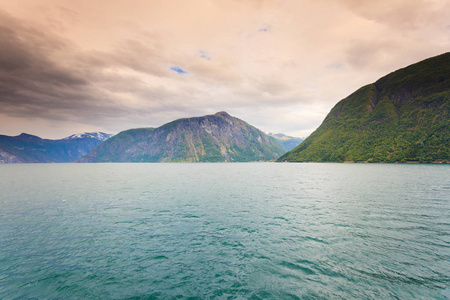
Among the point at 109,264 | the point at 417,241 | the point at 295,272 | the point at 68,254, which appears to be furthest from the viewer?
the point at 417,241

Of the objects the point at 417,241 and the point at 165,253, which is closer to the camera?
the point at 165,253

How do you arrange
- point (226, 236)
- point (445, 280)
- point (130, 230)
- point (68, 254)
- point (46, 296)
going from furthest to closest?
point (130, 230) < point (226, 236) < point (68, 254) < point (445, 280) < point (46, 296)

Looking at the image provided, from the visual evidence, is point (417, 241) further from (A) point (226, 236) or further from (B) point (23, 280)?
(B) point (23, 280)

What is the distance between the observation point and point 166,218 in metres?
30.4

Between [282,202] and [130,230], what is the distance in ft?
95.4

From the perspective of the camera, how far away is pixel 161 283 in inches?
563

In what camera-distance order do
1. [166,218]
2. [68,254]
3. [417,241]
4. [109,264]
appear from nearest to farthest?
[109,264]
[68,254]
[417,241]
[166,218]

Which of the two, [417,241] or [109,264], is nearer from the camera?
[109,264]

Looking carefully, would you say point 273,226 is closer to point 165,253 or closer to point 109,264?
point 165,253

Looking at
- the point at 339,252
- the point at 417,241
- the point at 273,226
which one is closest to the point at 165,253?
the point at 273,226

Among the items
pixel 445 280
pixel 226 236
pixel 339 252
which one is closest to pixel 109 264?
pixel 226 236

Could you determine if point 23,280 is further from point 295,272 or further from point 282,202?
point 282,202

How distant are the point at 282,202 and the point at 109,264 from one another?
3280cm

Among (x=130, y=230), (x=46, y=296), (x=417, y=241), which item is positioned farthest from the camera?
(x=130, y=230)
